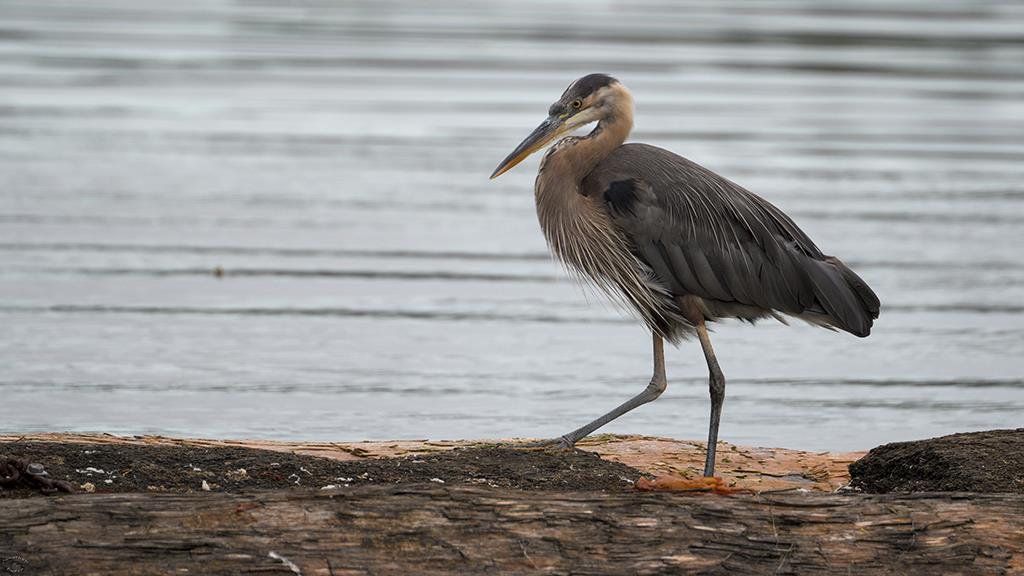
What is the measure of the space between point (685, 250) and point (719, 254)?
14cm

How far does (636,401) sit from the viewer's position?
718 centimetres

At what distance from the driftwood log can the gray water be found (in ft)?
11.8

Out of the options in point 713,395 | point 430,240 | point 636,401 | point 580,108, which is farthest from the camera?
point 430,240

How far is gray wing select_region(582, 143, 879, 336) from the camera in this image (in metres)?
6.96

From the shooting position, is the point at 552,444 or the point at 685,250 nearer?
the point at 685,250

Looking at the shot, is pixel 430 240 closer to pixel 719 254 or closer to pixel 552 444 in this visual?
pixel 552 444

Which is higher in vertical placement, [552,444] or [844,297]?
[844,297]

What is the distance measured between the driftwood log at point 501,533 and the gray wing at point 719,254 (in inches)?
79.7

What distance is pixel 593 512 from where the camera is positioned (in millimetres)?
4816

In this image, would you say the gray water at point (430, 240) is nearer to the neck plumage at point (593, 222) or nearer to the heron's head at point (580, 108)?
the neck plumage at point (593, 222)

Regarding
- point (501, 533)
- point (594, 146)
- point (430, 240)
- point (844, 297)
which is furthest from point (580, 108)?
point (430, 240)

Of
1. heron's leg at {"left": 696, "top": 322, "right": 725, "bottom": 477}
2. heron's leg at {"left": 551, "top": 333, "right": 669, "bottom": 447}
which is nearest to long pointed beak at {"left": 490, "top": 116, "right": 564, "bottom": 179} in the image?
heron's leg at {"left": 551, "top": 333, "right": 669, "bottom": 447}

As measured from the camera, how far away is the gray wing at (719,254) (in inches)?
274

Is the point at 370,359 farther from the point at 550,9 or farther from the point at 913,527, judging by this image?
the point at 550,9
